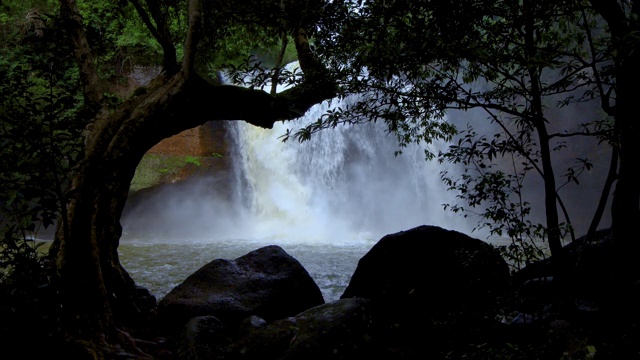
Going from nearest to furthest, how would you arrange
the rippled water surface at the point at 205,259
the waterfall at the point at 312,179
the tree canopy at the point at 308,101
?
the tree canopy at the point at 308,101
the rippled water surface at the point at 205,259
the waterfall at the point at 312,179

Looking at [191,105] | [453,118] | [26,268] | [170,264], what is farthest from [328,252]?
[453,118]

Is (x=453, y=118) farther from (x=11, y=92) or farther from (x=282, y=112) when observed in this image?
(x=11, y=92)

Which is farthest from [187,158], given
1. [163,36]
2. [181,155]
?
[163,36]

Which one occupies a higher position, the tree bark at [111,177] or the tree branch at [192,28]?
the tree branch at [192,28]

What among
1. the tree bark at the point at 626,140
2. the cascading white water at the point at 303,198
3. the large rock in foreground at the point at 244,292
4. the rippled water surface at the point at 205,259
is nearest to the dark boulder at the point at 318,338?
the large rock in foreground at the point at 244,292

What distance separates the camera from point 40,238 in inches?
655

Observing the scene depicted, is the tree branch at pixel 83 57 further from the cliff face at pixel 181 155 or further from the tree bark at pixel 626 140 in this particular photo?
the cliff face at pixel 181 155

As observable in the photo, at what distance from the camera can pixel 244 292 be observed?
5914mm

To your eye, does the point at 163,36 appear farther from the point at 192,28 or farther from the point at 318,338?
the point at 318,338

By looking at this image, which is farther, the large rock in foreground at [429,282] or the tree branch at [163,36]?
the tree branch at [163,36]

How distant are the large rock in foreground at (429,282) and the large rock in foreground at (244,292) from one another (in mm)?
843

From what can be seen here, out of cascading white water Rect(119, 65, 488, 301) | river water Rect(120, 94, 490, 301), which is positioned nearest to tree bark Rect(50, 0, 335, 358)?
cascading white water Rect(119, 65, 488, 301)

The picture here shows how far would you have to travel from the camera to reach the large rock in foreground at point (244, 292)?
5.50 metres

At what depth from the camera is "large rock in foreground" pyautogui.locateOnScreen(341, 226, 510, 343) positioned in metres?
4.82
